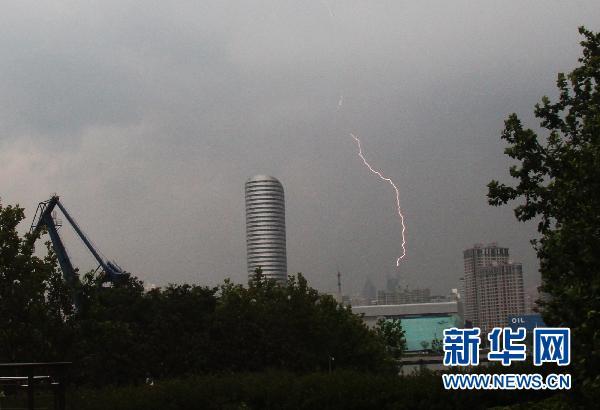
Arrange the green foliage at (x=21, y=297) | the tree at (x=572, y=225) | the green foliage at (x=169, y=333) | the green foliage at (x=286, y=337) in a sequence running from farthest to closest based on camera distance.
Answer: the green foliage at (x=286, y=337)
the green foliage at (x=169, y=333)
the green foliage at (x=21, y=297)
the tree at (x=572, y=225)

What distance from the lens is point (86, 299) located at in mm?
42656

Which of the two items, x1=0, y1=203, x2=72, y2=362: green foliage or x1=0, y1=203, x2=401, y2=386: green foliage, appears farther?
x1=0, y1=203, x2=401, y2=386: green foliage

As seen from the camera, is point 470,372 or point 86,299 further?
point 86,299

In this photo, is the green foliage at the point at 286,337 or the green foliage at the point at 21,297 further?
the green foliage at the point at 286,337

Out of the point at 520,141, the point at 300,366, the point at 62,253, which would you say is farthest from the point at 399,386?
the point at 62,253

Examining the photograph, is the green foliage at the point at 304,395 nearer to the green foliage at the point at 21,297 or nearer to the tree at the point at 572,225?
the tree at the point at 572,225

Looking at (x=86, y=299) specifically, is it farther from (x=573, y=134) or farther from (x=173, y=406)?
(x=573, y=134)

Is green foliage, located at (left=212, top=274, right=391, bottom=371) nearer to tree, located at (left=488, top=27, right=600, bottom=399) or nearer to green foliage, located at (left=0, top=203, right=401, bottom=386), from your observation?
green foliage, located at (left=0, top=203, right=401, bottom=386)

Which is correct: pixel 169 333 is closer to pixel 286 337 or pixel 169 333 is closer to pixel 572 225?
pixel 286 337

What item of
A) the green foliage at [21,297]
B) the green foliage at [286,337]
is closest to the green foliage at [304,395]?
the green foliage at [21,297]

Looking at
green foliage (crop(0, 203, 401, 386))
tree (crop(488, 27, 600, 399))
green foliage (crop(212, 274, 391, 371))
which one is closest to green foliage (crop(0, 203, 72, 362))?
green foliage (crop(0, 203, 401, 386))

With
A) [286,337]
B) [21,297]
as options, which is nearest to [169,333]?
[286,337]

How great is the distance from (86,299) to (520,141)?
29801 millimetres

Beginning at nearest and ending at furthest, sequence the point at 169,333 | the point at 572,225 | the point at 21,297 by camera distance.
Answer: the point at 572,225, the point at 21,297, the point at 169,333
